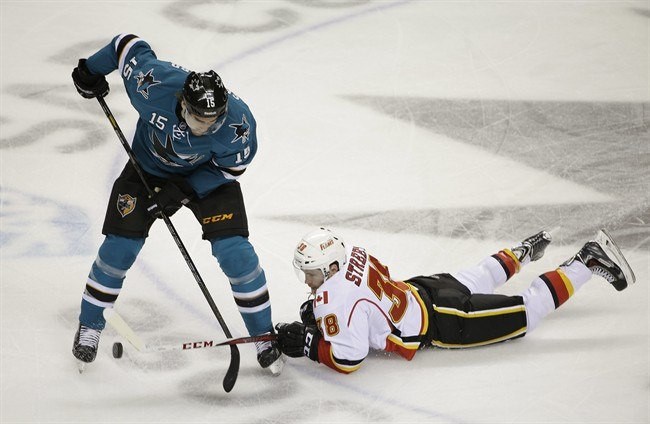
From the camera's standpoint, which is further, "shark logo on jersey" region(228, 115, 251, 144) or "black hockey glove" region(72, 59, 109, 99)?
"black hockey glove" region(72, 59, 109, 99)

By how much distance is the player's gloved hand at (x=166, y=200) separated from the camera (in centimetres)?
A: 412

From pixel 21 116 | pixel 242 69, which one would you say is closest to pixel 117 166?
pixel 21 116

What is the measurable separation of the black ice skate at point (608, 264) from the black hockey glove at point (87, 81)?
210 centimetres

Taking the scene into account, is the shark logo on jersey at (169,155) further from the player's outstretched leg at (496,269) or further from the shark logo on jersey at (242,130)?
the player's outstretched leg at (496,269)

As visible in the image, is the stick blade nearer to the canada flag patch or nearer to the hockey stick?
the hockey stick

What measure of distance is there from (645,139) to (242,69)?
7.78 feet

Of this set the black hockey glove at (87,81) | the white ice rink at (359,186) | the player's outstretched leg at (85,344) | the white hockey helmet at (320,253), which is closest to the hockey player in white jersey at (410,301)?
the white hockey helmet at (320,253)

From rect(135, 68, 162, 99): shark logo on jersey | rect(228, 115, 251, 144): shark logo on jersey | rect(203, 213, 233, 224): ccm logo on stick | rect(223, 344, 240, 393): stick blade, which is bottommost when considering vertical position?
rect(223, 344, 240, 393): stick blade

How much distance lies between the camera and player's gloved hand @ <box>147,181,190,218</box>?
13.5 ft

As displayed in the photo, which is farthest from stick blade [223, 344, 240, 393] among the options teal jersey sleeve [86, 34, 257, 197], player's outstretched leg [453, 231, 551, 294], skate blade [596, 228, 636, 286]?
skate blade [596, 228, 636, 286]

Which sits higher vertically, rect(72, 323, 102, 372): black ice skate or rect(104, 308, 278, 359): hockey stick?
rect(104, 308, 278, 359): hockey stick

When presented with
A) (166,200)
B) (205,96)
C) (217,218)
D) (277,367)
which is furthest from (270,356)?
(205,96)

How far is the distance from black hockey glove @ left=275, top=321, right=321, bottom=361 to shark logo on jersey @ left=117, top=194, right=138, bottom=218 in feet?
2.41

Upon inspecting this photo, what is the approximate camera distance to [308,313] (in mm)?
4305
